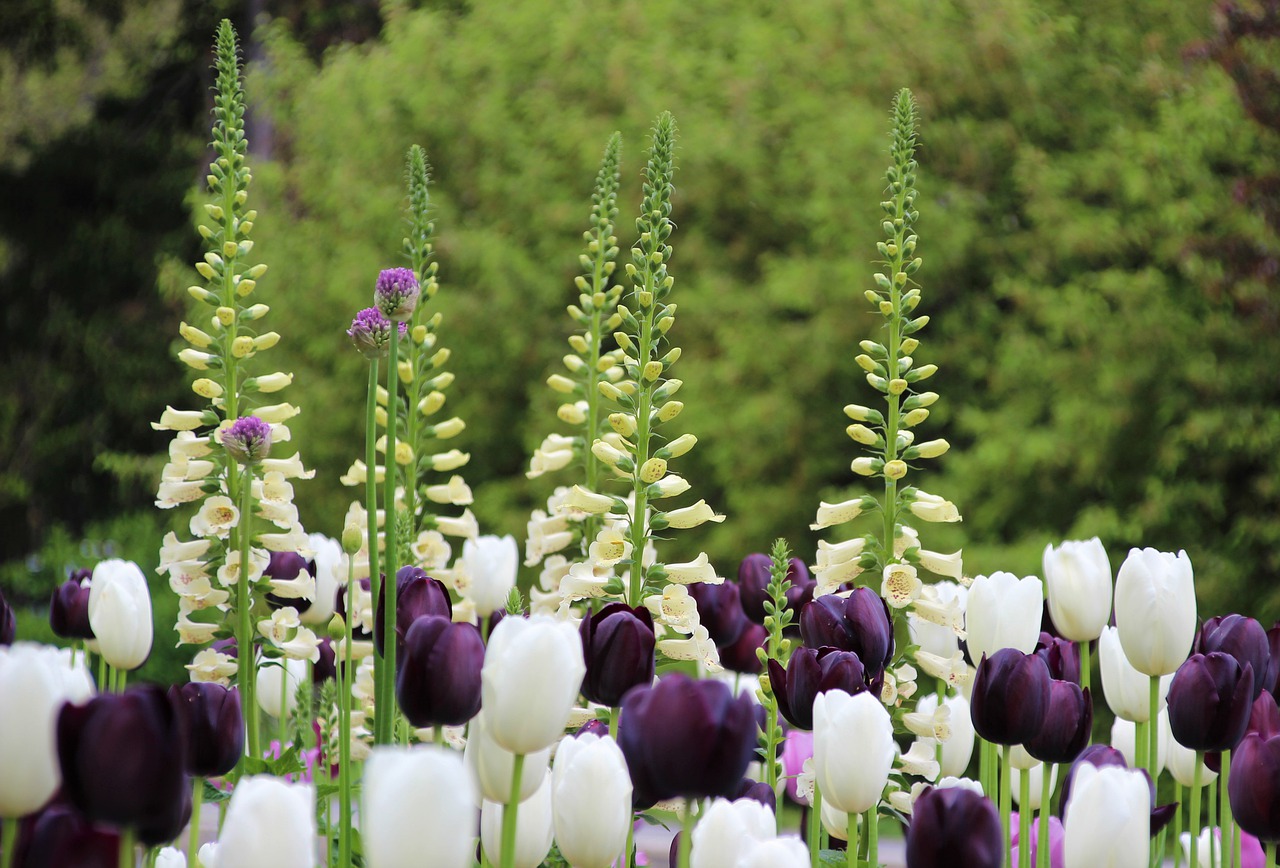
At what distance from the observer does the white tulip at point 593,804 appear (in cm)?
108

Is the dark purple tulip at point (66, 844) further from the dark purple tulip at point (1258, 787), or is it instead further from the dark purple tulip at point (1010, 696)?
the dark purple tulip at point (1258, 787)

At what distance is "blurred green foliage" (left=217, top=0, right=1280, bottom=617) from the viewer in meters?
6.49

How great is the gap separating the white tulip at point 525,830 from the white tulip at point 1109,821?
0.43 m

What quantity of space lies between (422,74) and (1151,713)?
7991 mm

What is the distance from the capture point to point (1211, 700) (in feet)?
4.49

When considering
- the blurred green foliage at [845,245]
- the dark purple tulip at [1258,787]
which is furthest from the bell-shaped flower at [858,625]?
the blurred green foliage at [845,245]

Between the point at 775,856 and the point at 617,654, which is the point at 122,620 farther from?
the point at 775,856

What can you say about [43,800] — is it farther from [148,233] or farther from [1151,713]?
[148,233]

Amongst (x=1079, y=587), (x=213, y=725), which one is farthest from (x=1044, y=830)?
(x=213, y=725)

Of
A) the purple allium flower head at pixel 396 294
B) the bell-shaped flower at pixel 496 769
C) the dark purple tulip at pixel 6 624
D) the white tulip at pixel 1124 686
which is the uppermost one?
the purple allium flower head at pixel 396 294

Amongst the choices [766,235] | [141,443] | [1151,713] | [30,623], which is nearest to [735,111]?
[766,235]

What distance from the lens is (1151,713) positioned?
1.51 meters

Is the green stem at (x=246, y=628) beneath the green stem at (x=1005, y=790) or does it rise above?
above

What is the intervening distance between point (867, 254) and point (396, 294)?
20.0 feet
